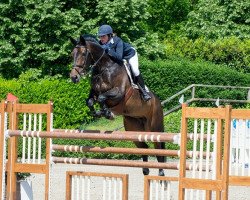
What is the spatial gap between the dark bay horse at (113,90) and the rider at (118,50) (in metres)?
0.10

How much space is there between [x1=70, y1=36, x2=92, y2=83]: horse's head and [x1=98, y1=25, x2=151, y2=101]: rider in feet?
2.08

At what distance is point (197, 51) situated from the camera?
115 ft

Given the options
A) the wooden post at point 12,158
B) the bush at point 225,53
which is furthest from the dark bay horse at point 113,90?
the bush at point 225,53

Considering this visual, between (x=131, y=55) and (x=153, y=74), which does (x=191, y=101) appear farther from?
(x=131, y=55)

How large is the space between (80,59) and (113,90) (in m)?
0.91

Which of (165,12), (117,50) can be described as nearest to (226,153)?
(117,50)

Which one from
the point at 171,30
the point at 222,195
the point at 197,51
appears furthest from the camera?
the point at 171,30

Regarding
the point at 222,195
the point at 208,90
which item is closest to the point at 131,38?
the point at 208,90

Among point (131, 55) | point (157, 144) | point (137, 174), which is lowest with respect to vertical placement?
point (137, 174)

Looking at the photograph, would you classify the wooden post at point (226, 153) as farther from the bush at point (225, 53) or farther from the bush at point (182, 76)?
the bush at point (225, 53)

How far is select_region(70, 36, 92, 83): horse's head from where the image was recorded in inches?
484

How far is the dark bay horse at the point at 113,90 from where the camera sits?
1251 centimetres

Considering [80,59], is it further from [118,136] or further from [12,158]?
[118,136]

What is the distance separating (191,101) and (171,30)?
1633 centimetres
